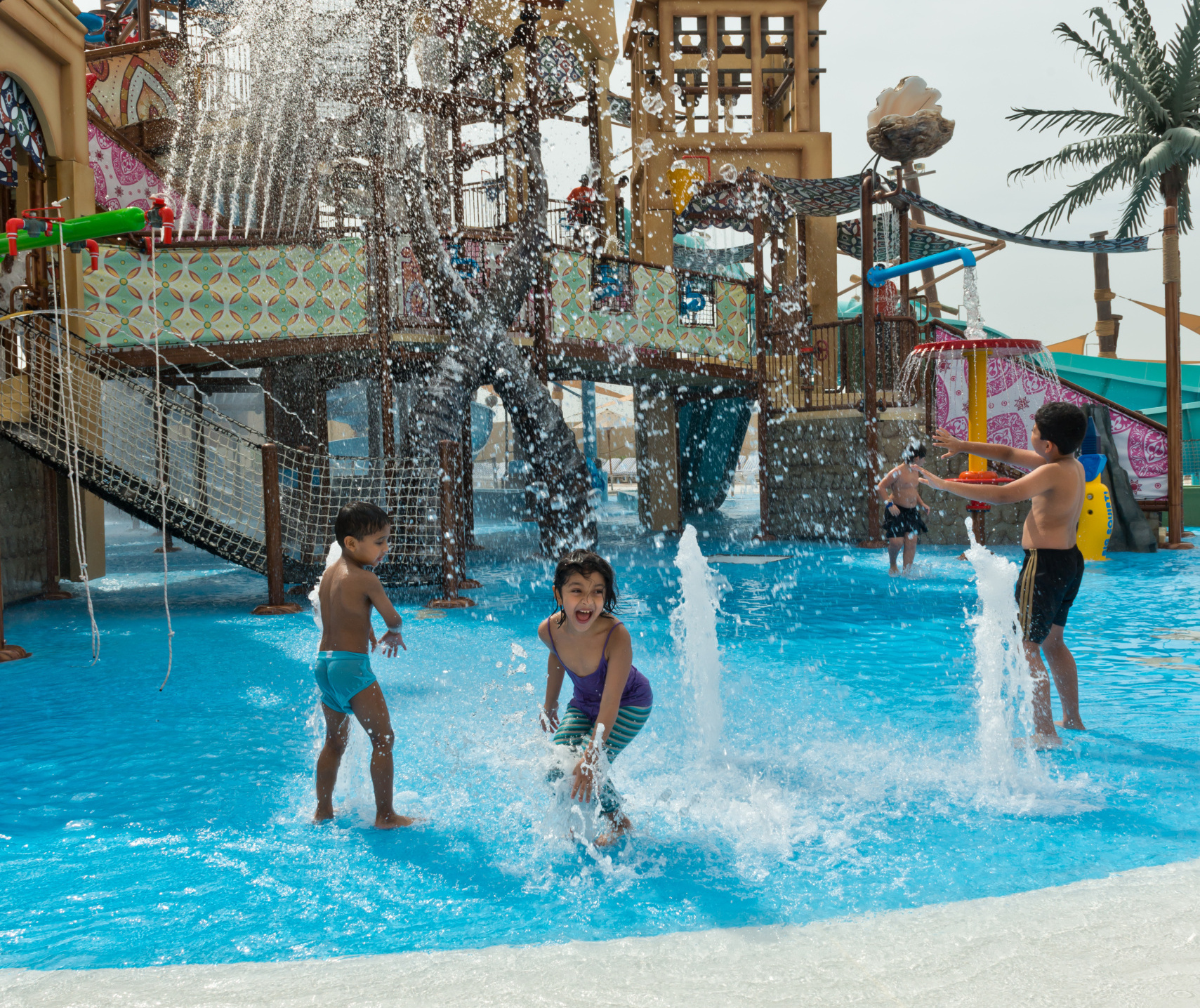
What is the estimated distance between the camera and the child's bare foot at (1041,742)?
488cm

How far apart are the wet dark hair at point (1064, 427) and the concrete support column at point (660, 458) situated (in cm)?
1359

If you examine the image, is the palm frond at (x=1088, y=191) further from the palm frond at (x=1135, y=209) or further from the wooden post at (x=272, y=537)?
the wooden post at (x=272, y=537)

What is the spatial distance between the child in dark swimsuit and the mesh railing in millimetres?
6548

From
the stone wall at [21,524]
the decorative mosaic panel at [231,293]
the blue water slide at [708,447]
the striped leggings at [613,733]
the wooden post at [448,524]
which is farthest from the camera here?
the blue water slide at [708,447]

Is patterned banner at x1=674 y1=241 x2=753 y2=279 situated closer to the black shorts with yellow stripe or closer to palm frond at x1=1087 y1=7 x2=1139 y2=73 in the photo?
palm frond at x1=1087 y1=7 x2=1139 y2=73

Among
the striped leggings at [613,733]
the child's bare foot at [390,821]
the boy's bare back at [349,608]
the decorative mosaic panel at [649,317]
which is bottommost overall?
the child's bare foot at [390,821]

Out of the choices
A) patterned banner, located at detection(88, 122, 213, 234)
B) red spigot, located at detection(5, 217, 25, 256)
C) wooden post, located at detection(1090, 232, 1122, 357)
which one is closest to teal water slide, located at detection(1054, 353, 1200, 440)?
wooden post, located at detection(1090, 232, 1122, 357)

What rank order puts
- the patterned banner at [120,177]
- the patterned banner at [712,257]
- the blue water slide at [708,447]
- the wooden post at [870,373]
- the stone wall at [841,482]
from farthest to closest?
the patterned banner at [712,257], the blue water slide at [708,447], the patterned banner at [120,177], the stone wall at [841,482], the wooden post at [870,373]

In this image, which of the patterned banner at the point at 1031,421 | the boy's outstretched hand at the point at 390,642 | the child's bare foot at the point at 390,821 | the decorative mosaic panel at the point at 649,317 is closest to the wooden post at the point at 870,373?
the patterned banner at the point at 1031,421

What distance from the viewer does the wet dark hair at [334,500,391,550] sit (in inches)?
150

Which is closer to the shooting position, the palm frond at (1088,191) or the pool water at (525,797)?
the pool water at (525,797)

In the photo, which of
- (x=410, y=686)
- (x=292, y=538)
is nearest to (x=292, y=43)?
(x=292, y=538)

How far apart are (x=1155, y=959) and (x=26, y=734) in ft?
18.1

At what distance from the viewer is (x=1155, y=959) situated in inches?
106
